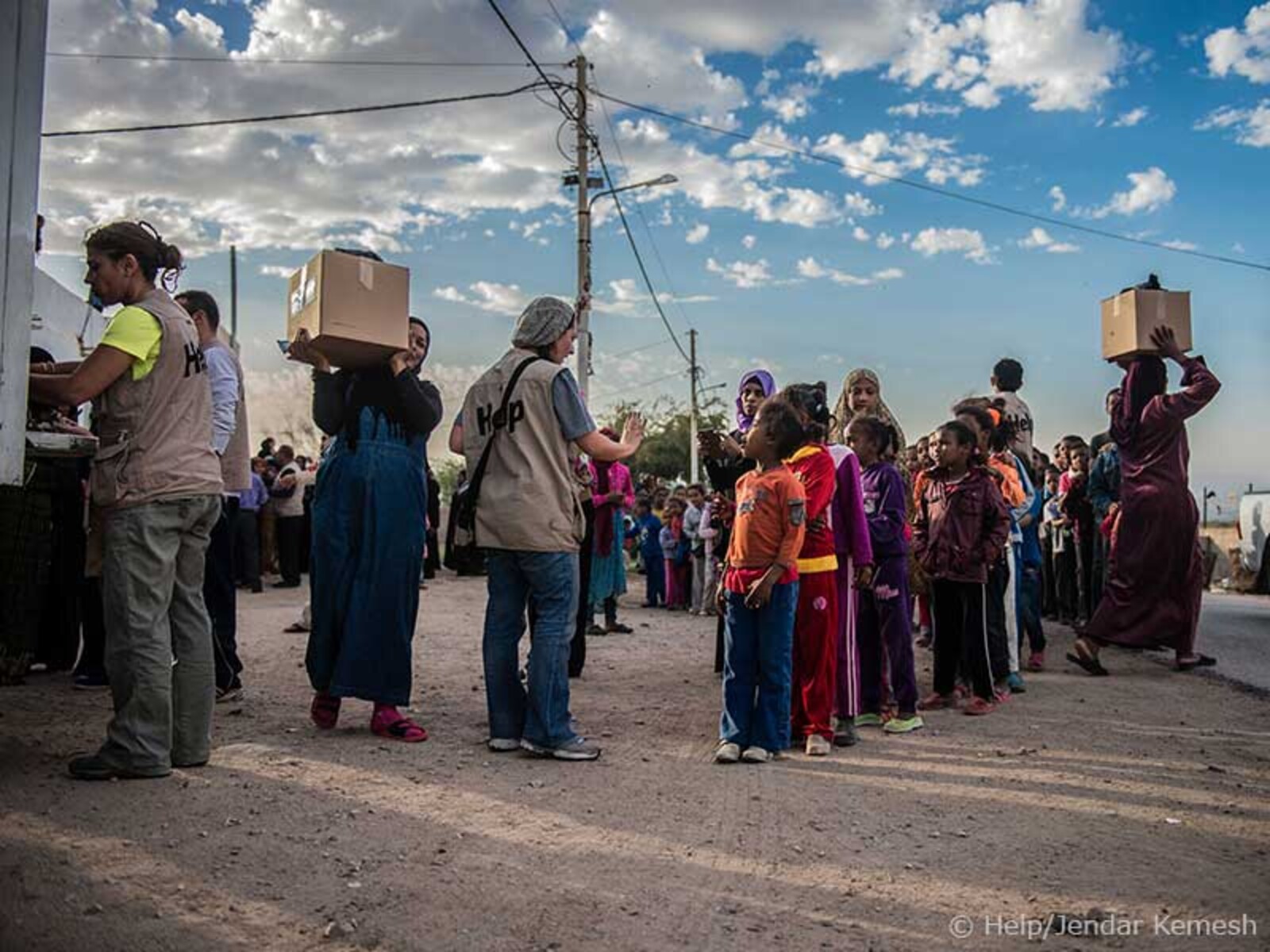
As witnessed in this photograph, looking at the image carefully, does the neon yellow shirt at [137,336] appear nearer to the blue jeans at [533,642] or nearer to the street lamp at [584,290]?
the blue jeans at [533,642]

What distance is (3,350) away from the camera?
11.4 feet

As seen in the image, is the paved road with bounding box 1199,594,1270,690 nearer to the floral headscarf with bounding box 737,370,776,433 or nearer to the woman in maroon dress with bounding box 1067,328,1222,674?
the woman in maroon dress with bounding box 1067,328,1222,674

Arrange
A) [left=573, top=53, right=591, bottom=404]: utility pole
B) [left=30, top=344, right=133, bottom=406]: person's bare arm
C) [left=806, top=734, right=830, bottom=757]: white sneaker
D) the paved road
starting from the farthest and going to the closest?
[left=573, top=53, right=591, bottom=404]: utility pole < the paved road < [left=806, top=734, right=830, bottom=757]: white sneaker < [left=30, top=344, right=133, bottom=406]: person's bare arm

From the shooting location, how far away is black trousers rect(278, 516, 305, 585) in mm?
17406

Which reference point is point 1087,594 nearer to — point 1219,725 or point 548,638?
point 1219,725

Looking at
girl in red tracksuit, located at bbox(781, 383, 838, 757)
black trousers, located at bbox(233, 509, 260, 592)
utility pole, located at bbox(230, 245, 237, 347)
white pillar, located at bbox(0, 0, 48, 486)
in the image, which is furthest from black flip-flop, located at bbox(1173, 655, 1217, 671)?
utility pole, located at bbox(230, 245, 237, 347)

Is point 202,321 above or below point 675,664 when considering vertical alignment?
above

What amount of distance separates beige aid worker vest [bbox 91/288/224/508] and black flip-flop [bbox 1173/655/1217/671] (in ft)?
24.1

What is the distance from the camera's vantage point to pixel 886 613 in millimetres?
6672

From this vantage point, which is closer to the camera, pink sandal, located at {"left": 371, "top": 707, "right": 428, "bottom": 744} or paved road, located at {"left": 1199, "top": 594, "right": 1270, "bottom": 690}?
pink sandal, located at {"left": 371, "top": 707, "right": 428, "bottom": 744}

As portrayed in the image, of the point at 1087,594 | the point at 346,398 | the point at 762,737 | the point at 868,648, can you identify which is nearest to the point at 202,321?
the point at 346,398

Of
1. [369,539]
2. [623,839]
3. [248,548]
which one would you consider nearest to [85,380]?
[369,539]

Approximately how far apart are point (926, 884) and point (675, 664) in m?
5.81

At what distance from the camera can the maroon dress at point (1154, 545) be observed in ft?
28.3
